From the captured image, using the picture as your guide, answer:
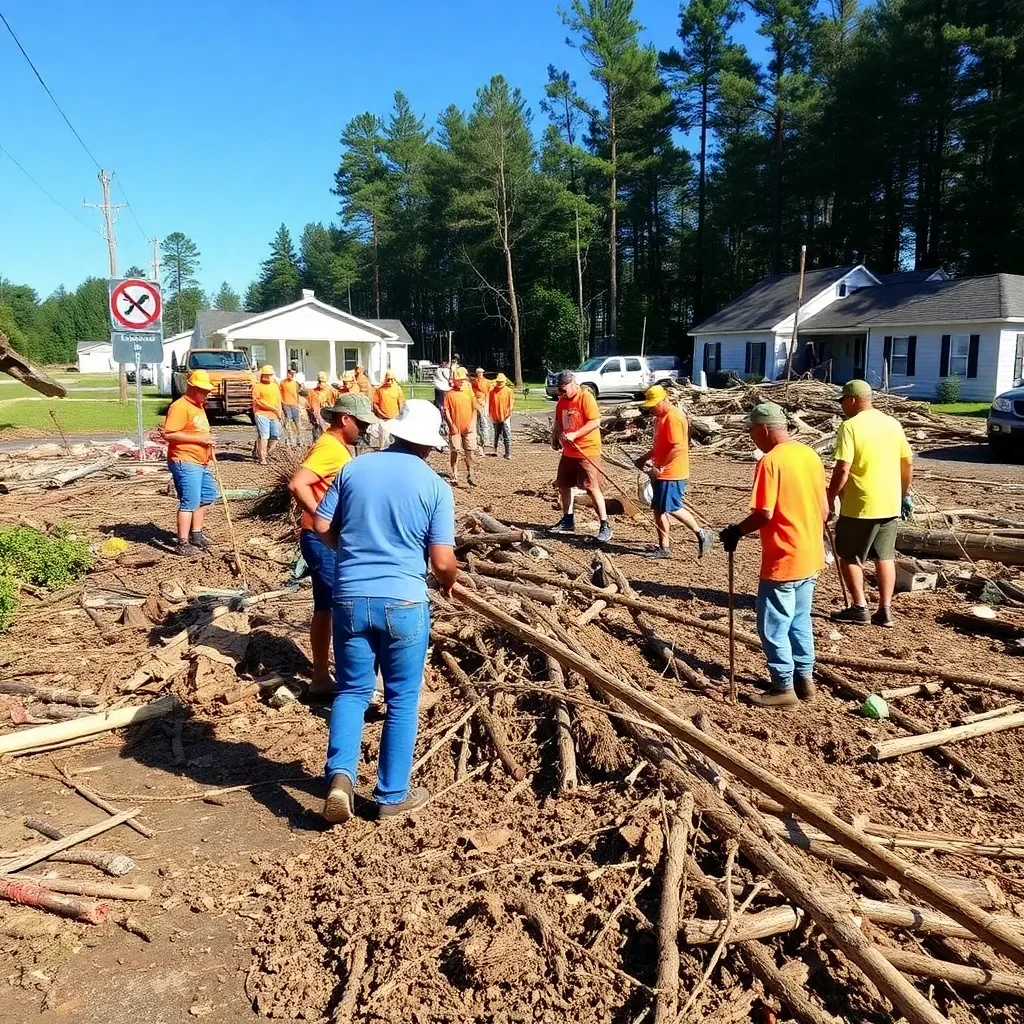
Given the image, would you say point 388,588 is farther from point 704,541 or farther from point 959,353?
point 959,353

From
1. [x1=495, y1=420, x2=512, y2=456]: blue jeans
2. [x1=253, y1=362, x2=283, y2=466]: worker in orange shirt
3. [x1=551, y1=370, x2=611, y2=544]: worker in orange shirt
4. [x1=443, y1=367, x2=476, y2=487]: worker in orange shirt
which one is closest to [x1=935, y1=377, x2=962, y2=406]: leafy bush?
[x1=495, y1=420, x2=512, y2=456]: blue jeans

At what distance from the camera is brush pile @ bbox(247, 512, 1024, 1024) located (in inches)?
113

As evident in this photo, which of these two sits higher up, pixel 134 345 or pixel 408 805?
pixel 134 345

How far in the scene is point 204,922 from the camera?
3.41 meters

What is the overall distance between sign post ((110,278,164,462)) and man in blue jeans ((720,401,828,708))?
11337 millimetres

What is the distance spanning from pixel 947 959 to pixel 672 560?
608 cm

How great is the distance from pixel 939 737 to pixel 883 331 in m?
35.2

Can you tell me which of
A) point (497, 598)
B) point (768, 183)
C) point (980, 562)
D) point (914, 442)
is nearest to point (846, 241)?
point (768, 183)

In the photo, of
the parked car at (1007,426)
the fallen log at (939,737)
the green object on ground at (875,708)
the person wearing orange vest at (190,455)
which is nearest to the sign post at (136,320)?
→ the person wearing orange vest at (190,455)

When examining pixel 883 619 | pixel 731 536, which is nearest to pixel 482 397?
pixel 883 619

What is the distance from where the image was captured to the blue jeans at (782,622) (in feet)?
17.2

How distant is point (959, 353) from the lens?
33094 mm

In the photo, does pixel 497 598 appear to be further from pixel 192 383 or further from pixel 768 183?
pixel 768 183

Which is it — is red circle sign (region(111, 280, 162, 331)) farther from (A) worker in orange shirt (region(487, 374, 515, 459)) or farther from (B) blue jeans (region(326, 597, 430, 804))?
(B) blue jeans (region(326, 597, 430, 804))
